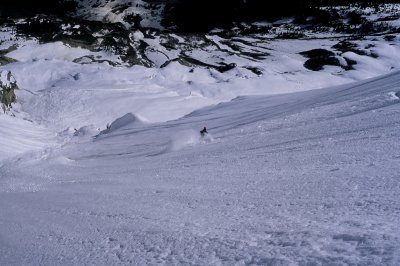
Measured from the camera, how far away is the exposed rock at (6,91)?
2747cm

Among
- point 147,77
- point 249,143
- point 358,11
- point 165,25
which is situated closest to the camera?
point 249,143

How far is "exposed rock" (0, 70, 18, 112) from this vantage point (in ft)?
90.1

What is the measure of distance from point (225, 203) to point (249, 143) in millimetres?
4983

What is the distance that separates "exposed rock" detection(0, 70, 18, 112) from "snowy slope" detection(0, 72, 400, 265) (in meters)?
17.3

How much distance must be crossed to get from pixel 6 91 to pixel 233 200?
27.4m

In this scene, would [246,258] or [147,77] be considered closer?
[246,258]

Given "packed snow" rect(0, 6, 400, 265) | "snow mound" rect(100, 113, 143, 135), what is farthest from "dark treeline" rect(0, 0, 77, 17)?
"packed snow" rect(0, 6, 400, 265)

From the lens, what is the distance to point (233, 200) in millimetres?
5859

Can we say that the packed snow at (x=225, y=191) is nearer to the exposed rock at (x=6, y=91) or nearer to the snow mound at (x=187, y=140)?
the snow mound at (x=187, y=140)

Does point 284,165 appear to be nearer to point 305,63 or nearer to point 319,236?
point 319,236

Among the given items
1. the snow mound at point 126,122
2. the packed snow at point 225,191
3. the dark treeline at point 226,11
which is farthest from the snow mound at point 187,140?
the dark treeline at point 226,11

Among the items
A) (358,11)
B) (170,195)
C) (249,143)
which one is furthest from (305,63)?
(170,195)

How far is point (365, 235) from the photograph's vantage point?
370cm

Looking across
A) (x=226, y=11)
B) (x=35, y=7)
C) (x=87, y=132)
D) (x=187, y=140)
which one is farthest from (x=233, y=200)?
(x=35, y=7)
